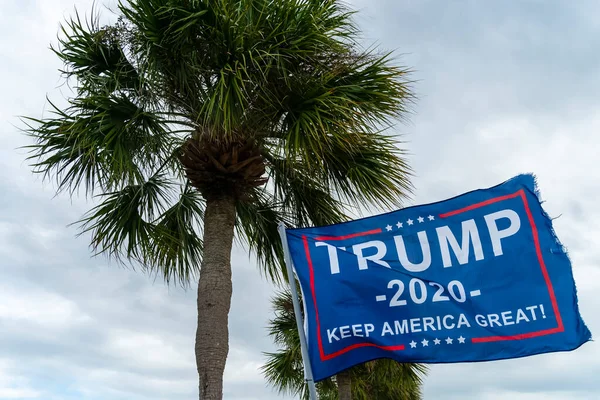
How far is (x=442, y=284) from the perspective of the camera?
544 cm

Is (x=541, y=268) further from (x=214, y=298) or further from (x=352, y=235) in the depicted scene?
(x=214, y=298)

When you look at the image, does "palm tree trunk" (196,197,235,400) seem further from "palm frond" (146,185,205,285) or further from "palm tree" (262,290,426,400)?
"palm tree" (262,290,426,400)

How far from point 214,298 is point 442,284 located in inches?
106

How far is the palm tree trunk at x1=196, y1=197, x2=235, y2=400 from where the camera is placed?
6.74 m

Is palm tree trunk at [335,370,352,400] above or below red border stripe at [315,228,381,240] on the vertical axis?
above

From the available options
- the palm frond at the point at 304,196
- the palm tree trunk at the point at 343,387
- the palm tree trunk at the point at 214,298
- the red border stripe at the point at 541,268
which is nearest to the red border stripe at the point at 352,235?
the red border stripe at the point at 541,268

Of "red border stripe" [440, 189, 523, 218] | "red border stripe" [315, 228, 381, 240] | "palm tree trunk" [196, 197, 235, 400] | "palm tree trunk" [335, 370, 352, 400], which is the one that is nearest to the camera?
"red border stripe" [440, 189, 523, 218]

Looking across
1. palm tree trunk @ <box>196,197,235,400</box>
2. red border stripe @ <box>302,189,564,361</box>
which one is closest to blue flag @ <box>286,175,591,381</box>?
red border stripe @ <box>302,189,564,361</box>

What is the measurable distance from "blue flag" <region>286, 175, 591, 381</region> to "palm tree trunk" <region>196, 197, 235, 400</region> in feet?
5.15

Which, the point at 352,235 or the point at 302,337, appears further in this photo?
the point at 352,235

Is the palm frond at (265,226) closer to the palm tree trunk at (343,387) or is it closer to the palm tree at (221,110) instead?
the palm tree at (221,110)

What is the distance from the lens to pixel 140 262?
9.07 m

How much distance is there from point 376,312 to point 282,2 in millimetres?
3732

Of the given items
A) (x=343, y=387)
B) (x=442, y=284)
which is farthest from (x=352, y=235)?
(x=343, y=387)
